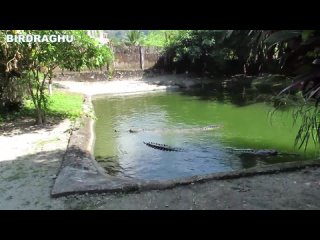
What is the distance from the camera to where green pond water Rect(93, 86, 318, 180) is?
7.94 m

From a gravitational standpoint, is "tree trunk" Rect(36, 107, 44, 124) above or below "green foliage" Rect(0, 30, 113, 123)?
below

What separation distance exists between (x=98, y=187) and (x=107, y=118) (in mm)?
8338

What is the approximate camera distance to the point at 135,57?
2444 centimetres

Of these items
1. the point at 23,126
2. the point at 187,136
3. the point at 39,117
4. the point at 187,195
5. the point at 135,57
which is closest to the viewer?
the point at 187,195

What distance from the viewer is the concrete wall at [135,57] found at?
24125 mm

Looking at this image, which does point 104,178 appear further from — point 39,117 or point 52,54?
point 39,117

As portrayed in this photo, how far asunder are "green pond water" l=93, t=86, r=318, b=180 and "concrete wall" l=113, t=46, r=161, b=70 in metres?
7.56

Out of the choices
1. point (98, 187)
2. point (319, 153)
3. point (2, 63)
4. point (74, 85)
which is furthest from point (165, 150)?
point (74, 85)

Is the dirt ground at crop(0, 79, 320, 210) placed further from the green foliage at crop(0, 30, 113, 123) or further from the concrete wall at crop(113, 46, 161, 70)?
the concrete wall at crop(113, 46, 161, 70)

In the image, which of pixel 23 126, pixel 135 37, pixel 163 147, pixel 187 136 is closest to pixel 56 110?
pixel 23 126

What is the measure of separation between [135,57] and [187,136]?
590 inches

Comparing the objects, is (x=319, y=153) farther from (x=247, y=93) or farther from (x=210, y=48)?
(x=210, y=48)

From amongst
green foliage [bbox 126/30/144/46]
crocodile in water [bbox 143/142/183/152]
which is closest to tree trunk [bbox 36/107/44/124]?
crocodile in water [bbox 143/142/183/152]
